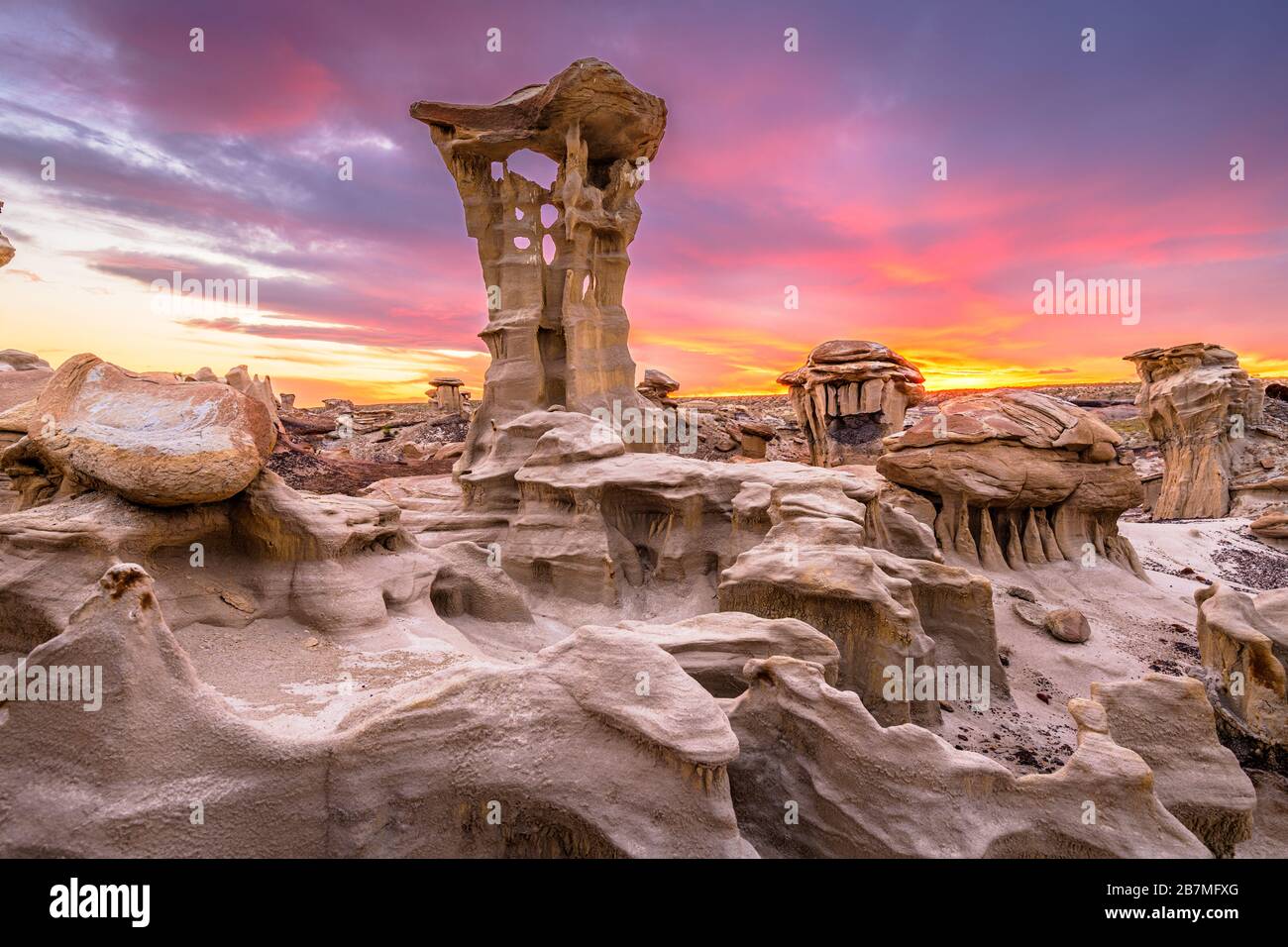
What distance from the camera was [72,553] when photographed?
18.4 feet

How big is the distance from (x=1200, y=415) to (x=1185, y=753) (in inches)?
930

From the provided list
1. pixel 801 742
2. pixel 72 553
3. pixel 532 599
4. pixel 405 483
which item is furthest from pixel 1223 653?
pixel 405 483

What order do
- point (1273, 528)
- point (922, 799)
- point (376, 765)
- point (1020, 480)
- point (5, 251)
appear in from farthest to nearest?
1. point (1273, 528)
2. point (1020, 480)
3. point (5, 251)
4. point (922, 799)
5. point (376, 765)

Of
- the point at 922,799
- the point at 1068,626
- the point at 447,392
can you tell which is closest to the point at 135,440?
the point at 922,799

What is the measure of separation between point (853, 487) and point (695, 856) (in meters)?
7.67

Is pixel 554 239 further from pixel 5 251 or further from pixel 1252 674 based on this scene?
pixel 1252 674

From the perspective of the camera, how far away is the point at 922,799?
4398 millimetres

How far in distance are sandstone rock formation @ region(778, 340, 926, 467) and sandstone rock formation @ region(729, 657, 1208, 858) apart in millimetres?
22018

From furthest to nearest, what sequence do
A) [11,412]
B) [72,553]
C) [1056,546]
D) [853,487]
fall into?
[1056,546] < [853,487] < [11,412] < [72,553]

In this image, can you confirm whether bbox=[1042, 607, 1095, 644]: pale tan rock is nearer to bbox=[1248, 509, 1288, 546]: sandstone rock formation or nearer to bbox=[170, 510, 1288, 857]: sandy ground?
bbox=[170, 510, 1288, 857]: sandy ground

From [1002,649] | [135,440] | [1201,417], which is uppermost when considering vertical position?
[1201,417]

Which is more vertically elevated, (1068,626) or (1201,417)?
(1201,417)

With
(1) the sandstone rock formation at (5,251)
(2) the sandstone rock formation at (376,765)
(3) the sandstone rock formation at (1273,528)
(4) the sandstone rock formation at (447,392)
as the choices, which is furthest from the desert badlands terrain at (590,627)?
(4) the sandstone rock formation at (447,392)

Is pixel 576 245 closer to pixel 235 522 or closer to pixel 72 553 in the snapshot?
pixel 235 522
